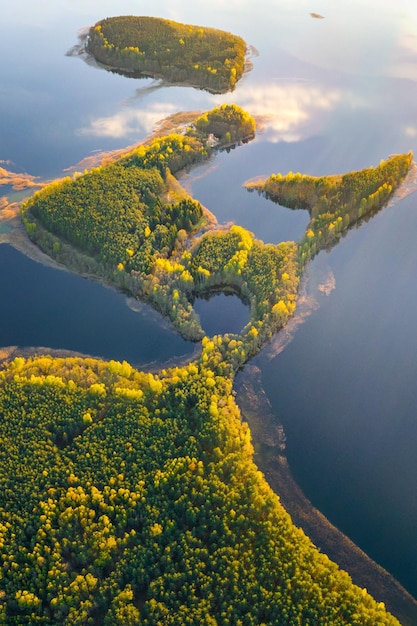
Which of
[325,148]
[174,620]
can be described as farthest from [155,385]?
[325,148]

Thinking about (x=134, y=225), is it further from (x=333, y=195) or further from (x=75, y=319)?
(x=333, y=195)

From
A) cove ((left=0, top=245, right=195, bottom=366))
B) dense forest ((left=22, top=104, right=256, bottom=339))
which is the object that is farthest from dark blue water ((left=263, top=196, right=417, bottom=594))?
dense forest ((left=22, top=104, right=256, bottom=339))

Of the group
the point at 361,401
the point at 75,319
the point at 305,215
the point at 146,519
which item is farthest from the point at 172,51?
the point at 146,519

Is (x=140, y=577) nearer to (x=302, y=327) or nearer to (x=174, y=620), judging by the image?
(x=174, y=620)

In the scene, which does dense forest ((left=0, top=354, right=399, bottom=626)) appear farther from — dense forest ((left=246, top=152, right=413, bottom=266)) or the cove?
dense forest ((left=246, top=152, right=413, bottom=266))

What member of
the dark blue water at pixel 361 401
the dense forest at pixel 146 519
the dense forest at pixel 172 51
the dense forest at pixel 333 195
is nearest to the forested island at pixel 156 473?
the dense forest at pixel 146 519

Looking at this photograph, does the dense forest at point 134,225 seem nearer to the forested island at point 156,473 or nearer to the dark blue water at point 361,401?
the forested island at point 156,473
